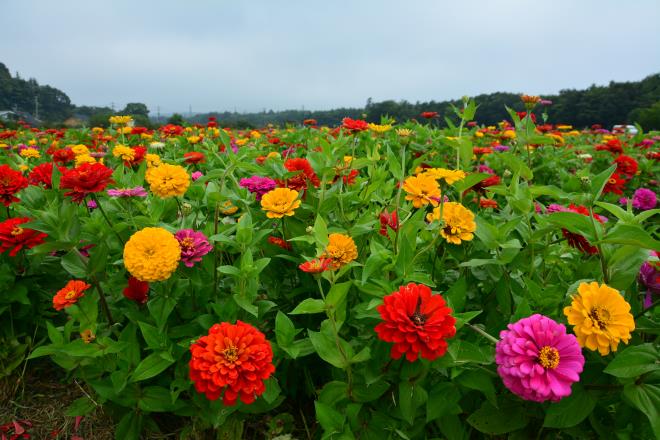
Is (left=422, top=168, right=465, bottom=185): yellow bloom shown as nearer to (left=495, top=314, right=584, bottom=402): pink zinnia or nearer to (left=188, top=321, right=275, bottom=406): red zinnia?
(left=495, top=314, right=584, bottom=402): pink zinnia

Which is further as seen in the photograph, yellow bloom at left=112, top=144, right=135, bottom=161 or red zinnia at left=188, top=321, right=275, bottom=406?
yellow bloom at left=112, top=144, right=135, bottom=161

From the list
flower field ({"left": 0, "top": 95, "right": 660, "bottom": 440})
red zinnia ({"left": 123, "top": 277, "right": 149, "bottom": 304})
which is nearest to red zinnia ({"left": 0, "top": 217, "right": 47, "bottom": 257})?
flower field ({"left": 0, "top": 95, "right": 660, "bottom": 440})

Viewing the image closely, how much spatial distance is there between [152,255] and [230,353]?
1.14 feet

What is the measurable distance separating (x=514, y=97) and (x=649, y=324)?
12.7 meters

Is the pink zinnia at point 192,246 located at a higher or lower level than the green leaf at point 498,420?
higher

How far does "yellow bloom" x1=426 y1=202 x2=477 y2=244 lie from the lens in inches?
46.6

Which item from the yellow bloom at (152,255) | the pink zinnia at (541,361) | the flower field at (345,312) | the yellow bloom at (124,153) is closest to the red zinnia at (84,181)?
the flower field at (345,312)

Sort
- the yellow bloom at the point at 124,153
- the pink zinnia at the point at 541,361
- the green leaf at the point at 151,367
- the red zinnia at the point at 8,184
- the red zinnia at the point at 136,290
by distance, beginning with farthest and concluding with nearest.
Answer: the yellow bloom at the point at 124,153 < the red zinnia at the point at 8,184 < the red zinnia at the point at 136,290 < the green leaf at the point at 151,367 < the pink zinnia at the point at 541,361

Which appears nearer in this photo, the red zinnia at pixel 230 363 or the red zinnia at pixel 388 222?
the red zinnia at pixel 230 363

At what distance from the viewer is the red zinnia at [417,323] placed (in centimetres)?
86

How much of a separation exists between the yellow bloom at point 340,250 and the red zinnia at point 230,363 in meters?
0.30

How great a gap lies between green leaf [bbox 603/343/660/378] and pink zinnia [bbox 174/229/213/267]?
1054 mm

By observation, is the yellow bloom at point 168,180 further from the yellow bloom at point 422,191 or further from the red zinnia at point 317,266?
the yellow bloom at point 422,191

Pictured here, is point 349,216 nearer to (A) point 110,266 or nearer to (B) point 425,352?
(B) point 425,352
